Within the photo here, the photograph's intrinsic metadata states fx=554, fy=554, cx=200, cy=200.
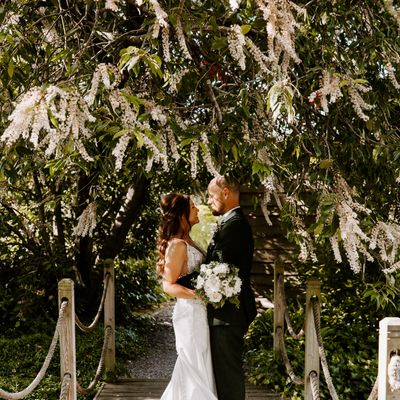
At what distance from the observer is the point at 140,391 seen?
4547 mm

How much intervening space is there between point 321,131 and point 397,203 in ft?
3.35

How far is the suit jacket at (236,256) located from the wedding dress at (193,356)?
0.09 meters

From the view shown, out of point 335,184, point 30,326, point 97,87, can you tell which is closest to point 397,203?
point 335,184

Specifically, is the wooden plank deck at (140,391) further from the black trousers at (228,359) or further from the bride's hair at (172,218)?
the bride's hair at (172,218)

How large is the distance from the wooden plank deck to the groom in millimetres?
922

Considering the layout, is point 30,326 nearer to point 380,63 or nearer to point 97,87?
point 97,87

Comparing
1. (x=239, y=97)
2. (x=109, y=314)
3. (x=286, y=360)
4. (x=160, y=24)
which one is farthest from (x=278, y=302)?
(x=160, y=24)

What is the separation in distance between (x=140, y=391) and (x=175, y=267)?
4.90 feet

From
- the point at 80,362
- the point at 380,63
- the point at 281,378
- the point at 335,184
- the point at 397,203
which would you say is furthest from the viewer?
the point at 80,362

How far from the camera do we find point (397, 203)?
4.18 m

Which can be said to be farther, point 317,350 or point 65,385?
point 317,350

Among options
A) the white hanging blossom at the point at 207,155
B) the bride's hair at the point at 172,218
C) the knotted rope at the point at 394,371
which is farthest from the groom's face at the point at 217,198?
the knotted rope at the point at 394,371

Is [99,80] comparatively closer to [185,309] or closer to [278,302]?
[185,309]

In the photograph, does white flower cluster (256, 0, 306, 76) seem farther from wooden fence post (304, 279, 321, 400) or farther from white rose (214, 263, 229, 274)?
wooden fence post (304, 279, 321, 400)
